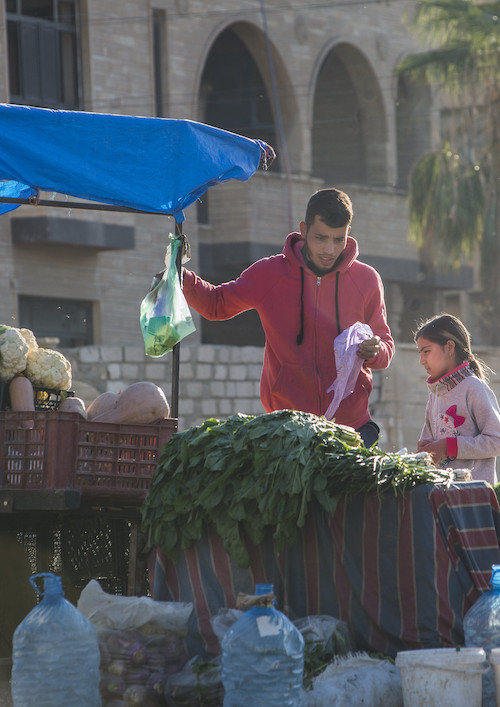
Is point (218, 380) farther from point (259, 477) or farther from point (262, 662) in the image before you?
point (262, 662)

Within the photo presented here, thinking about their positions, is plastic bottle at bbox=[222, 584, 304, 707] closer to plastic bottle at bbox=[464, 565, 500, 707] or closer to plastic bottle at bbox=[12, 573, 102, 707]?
plastic bottle at bbox=[12, 573, 102, 707]

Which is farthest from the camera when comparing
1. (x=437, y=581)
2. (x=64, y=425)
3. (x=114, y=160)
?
(x=114, y=160)

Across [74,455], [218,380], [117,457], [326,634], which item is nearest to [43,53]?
[218,380]

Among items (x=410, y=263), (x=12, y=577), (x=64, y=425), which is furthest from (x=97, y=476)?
(x=410, y=263)

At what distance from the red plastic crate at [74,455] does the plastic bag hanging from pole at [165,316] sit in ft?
1.31

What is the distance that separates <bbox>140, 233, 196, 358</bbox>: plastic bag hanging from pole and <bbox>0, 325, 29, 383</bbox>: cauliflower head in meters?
0.64

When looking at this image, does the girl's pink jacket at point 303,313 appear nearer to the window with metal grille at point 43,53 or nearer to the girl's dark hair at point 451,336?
the girl's dark hair at point 451,336

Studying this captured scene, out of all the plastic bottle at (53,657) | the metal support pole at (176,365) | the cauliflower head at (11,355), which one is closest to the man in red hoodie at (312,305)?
the metal support pole at (176,365)

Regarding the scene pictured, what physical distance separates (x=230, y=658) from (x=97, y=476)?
1220 mm

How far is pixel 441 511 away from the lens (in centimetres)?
502

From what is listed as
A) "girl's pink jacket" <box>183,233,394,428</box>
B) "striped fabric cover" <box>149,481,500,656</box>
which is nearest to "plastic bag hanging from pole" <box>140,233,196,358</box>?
"girl's pink jacket" <box>183,233,394,428</box>

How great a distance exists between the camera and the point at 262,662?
4.62m

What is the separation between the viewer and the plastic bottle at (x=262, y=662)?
4.62 m

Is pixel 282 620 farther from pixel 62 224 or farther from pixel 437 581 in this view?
pixel 62 224
